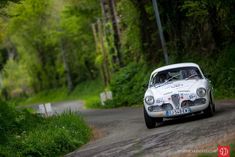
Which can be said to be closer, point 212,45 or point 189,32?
point 212,45

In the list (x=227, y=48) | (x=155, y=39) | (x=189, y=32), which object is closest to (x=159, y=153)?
(x=227, y=48)

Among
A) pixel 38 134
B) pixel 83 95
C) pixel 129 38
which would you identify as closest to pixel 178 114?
pixel 38 134

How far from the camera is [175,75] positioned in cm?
1744

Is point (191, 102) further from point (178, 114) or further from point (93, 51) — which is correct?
point (93, 51)

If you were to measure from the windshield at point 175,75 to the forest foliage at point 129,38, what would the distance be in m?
6.02

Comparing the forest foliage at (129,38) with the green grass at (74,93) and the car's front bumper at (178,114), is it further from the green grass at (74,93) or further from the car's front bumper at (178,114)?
the car's front bumper at (178,114)

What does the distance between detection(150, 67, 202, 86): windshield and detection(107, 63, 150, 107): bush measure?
12.2 meters

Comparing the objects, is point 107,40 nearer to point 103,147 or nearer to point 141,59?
point 141,59

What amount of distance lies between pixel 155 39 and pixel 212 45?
6776 millimetres

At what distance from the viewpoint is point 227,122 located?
14.0m

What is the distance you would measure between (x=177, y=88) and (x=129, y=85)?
17697mm

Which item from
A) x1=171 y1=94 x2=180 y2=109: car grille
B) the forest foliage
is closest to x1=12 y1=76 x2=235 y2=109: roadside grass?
the forest foliage

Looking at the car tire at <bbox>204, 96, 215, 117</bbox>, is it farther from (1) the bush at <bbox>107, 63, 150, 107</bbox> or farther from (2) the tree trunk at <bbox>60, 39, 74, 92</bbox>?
(2) the tree trunk at <bbox>60, 39, 74, 92</bbox>

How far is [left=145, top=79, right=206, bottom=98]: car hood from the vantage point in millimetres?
15906
